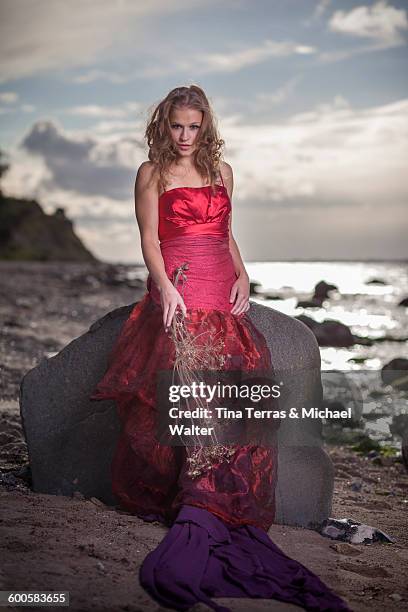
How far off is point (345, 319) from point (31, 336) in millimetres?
13594

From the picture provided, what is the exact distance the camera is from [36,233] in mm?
64188

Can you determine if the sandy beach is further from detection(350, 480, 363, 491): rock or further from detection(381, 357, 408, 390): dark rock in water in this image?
detection(381, 357, 408, 390): dark rock in water

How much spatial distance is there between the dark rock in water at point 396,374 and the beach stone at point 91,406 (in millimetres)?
5959

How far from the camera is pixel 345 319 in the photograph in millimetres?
23172

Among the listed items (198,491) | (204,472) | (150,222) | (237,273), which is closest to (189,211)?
(150,222)

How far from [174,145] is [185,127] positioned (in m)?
0.13

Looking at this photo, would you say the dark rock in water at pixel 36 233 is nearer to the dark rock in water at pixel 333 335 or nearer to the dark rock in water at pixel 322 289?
the dark rock in water at pixel 322 289

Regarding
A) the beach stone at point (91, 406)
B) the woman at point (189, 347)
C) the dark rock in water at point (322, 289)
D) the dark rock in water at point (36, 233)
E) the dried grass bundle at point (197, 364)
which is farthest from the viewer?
the dark rock in water at point (36, 233)

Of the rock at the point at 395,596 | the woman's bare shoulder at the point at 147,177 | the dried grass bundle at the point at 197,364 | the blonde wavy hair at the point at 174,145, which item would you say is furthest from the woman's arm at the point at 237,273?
the rock at the point at 395,596

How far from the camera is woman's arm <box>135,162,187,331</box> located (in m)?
4.24

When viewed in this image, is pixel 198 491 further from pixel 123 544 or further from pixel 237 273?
pixel 237 273

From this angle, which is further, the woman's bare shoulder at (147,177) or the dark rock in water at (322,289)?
the dark rock in water at (322,289)

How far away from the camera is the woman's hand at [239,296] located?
443 centimetres

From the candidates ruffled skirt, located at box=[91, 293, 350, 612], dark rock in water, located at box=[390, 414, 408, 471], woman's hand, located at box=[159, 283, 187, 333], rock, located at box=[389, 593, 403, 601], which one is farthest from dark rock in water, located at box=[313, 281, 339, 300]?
rock, located at box=[389, 593, 403, 601]
